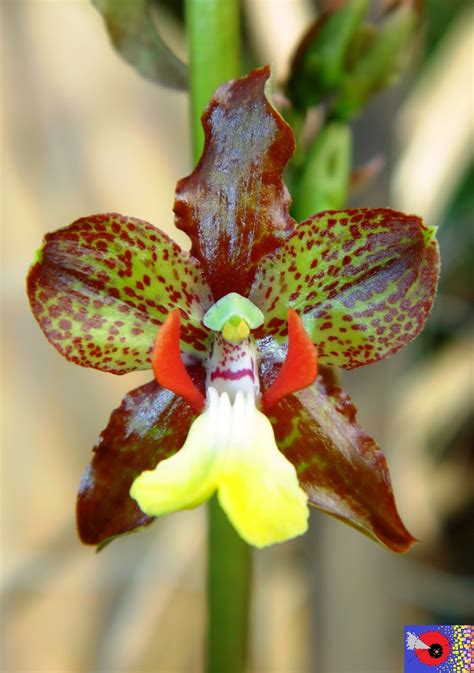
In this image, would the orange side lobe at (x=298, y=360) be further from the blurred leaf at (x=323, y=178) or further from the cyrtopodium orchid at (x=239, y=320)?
the blurred leaf at (x=323, y=178)

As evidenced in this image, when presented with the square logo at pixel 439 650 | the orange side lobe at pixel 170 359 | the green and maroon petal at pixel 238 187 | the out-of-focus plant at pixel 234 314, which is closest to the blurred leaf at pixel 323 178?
the out-of-focus plant at pixel 234 314

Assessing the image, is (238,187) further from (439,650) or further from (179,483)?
(439,650)

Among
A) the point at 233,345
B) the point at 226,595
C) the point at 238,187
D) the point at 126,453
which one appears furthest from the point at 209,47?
the point at 226,595

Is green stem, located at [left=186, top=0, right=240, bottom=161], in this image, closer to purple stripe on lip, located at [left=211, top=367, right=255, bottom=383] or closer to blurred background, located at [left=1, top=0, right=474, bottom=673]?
purple stripe on lip, located at [left=211, top=367, right=255, bottom=383]

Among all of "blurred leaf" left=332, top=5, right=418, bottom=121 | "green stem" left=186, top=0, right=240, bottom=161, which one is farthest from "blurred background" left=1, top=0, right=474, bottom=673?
"green stem" left=186, top=0, right=240, bottom=161

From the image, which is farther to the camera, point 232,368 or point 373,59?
point 373,59

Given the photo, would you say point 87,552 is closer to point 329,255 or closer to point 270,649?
point 270,649

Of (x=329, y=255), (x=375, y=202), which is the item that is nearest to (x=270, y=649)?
(x=375, y=202)
